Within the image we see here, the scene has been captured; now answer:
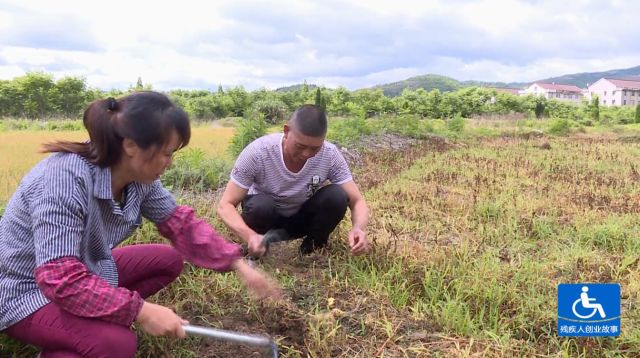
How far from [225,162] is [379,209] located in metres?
2.08

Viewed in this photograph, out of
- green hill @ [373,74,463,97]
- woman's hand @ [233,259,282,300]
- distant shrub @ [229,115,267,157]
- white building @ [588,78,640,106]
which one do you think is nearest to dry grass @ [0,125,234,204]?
distant shrub @ [229,115,267,157]

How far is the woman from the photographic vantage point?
1507mm

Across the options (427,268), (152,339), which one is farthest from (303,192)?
(152,339)

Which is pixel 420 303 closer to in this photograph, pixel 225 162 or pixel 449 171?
pixel 225 162

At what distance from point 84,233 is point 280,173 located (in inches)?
56.5

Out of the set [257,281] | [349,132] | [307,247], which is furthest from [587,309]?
[349,132]

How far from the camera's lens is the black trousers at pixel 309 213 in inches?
117

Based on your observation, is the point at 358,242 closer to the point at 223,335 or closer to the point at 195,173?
the point at 223,335

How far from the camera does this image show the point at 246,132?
6.52 meters

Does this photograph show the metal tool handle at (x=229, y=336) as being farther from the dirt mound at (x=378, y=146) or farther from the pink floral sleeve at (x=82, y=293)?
the dirt mound at (x=378, y=146)

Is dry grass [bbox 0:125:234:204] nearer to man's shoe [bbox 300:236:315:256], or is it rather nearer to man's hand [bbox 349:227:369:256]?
man's shoe [bbox 300:236:315:256]

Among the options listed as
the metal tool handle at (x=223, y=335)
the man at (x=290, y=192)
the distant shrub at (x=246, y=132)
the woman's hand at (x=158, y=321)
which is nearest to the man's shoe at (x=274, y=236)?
the man at (x=290, y=192)

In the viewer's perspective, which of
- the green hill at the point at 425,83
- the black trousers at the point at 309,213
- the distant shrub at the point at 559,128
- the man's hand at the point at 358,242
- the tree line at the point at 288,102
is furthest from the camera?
the green hill at the point at 425,83

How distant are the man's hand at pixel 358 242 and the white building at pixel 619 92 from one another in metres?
95.2
